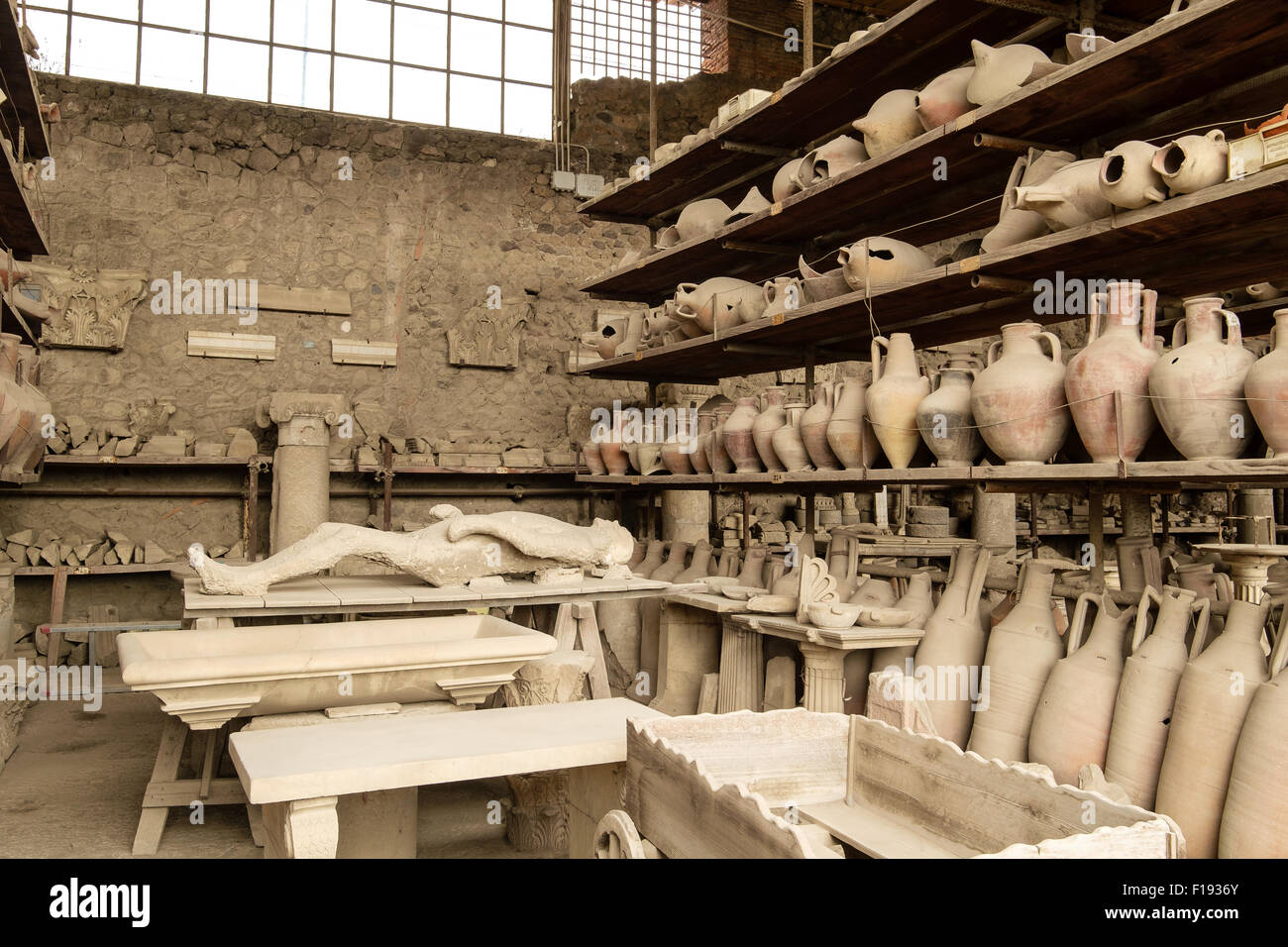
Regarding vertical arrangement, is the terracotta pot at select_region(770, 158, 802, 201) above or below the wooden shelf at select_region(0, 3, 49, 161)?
below

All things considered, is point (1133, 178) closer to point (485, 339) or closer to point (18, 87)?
point (18, 87)

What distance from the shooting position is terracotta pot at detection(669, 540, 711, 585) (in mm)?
5444

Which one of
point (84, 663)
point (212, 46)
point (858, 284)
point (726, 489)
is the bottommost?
point (84, 663)

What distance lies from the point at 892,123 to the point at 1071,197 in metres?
1.26

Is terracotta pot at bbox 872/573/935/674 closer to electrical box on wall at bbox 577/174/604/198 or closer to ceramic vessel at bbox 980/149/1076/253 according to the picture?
ceramic vessel at bbox 980/149/1076/253

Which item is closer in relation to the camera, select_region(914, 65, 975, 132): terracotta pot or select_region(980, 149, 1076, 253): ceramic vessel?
select_region(980, 149, 1076, 253): ceramic vessel

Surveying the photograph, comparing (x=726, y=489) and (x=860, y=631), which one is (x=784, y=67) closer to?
(x=726, y=489)

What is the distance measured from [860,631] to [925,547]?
3.11m

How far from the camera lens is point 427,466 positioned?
7.22m

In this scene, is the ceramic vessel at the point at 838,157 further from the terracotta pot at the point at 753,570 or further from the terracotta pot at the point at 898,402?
the terracotta pot at the point at 753,570

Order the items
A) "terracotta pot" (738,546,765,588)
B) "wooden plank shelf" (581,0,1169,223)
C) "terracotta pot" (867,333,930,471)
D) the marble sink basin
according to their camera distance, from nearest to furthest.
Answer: the marble sink basin < "terracotta pot" (867,333,930,471) < "wooden plank shelf" (581,0,1169,223) < "terracotta pot" (738,546,765,588)

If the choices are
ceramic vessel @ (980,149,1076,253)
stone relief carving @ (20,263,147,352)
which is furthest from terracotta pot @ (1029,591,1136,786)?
stone relief carving @ (20,263,147,352)

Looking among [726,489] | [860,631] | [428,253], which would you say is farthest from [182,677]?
[428,253]

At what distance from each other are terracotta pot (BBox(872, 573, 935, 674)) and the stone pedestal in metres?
1.13
